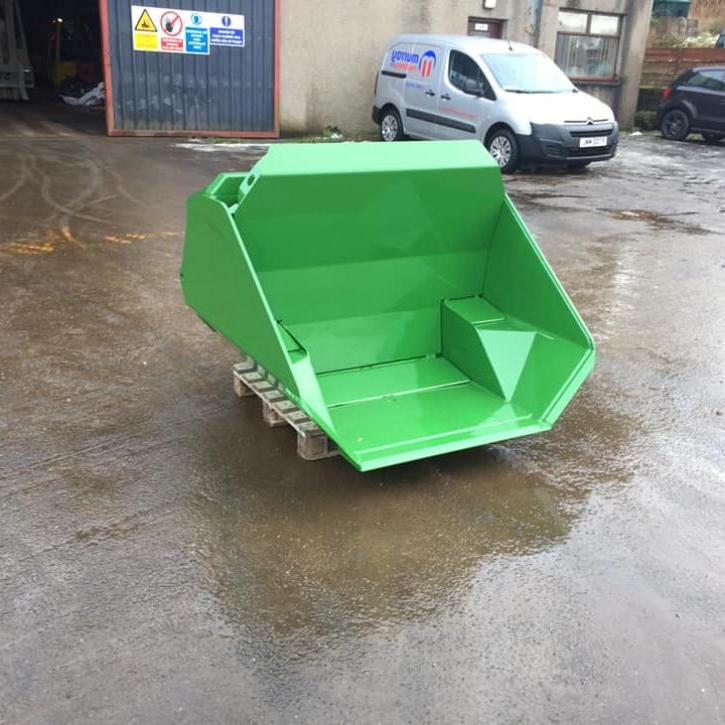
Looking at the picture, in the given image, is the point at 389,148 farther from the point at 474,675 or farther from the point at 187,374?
the point at 474,675

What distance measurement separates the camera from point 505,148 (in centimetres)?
1211

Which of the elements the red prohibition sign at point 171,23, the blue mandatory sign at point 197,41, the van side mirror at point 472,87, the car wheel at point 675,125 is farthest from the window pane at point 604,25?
the red prohibition sign at point 171,23

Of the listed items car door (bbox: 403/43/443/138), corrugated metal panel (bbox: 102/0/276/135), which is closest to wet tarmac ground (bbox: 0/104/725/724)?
car door (bbox: 403/43/443/138)

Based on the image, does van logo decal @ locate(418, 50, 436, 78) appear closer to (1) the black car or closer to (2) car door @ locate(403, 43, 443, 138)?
(2) car door @ locate(403, 43, 443, 138)

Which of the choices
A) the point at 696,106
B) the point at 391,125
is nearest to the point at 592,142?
the point at 391,125

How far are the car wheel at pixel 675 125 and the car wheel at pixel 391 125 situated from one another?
7395mm

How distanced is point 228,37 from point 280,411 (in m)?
11.5

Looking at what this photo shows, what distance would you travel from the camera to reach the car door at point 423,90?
12882 millimetres

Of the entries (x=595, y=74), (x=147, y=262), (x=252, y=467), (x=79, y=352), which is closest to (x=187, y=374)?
(x=79, y=352)

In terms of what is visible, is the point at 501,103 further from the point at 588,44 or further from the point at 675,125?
the point at 675,125

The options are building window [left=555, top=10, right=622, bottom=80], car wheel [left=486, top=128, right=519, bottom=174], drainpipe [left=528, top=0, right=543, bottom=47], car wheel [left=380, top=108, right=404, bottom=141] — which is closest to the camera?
car wheel [left=486, top=128, right=519, bottom=174]

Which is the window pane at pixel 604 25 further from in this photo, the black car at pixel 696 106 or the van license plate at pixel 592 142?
the van license plate at pixel 592 142

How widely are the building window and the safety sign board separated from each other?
25.1 ft

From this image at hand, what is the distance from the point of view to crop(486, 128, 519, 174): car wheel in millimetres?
11930
